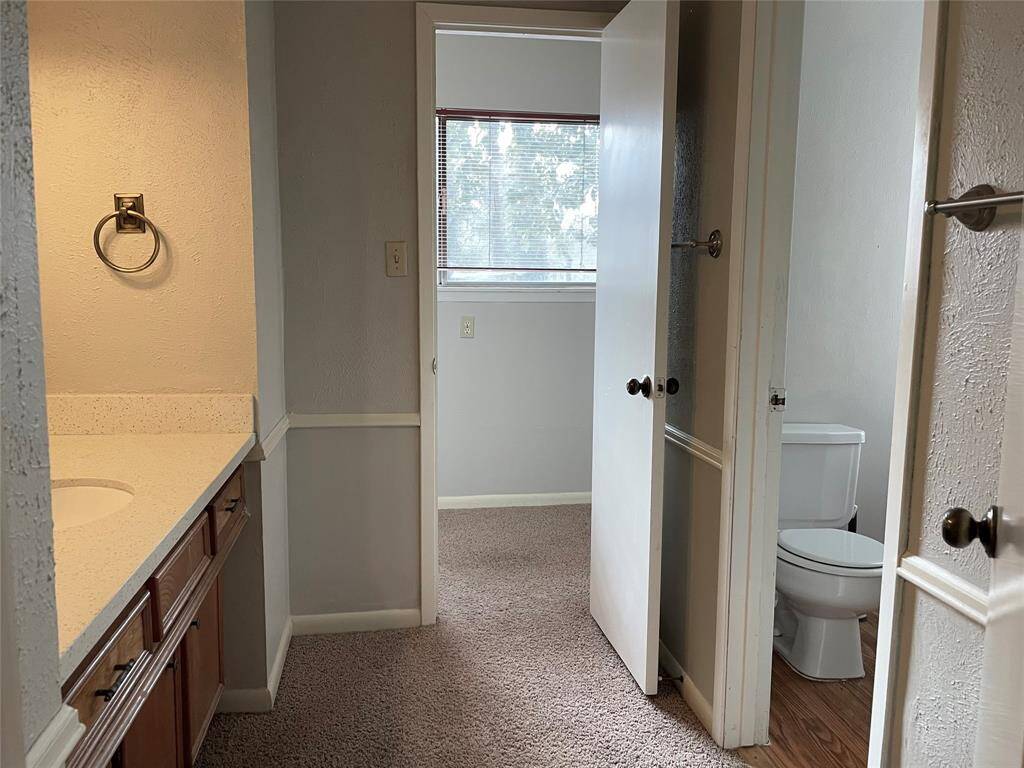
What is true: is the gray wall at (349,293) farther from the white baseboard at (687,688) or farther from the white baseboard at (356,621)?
the white baseboard at (687,688)

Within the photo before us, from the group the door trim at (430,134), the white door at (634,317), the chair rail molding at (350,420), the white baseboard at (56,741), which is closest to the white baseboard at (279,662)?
the door trim at (430,134)

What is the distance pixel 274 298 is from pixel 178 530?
3.81ft

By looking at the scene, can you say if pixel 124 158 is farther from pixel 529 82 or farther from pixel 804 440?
pixel 529 82

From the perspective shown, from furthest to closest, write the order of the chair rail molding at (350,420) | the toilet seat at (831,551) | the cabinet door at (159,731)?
the chair rail molding at (350,420) < the toilet seat at (831,551) < the cabinet door at (159,731)

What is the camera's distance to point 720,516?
199 cm

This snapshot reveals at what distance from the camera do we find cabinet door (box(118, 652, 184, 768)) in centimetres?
117

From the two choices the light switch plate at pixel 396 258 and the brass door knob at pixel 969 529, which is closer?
the brass door knob at pixel 969 529

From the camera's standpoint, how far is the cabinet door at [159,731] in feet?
3.84

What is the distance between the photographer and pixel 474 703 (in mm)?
2203

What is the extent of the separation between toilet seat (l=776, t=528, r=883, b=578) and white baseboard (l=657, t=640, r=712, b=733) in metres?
0.45

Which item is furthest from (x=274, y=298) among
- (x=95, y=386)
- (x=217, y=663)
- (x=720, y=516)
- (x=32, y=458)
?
(x=32, y=458)

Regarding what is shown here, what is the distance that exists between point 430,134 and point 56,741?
2051 mm

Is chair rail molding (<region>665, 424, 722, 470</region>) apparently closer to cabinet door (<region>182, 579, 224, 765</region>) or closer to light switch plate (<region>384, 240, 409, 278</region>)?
light switch plate (<region>384, 240, 409, 278</region>)

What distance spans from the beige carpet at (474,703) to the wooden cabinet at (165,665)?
A: 342 mm
